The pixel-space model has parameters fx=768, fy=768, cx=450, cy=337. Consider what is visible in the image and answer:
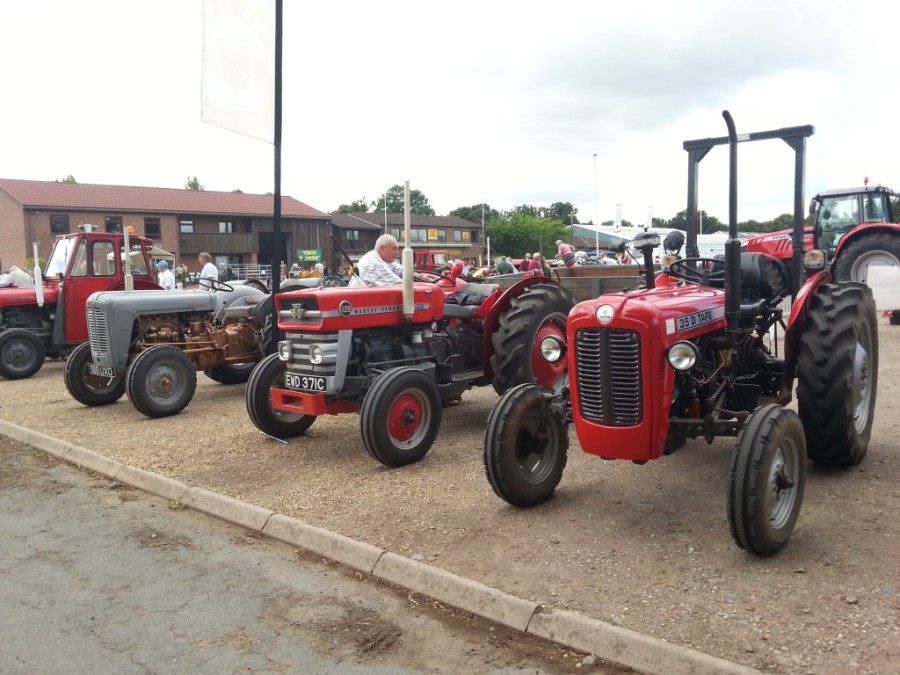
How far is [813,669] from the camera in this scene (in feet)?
9.52

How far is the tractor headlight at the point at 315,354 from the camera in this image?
6410mm

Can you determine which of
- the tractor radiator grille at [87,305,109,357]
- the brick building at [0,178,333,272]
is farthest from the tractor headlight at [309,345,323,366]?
the brick building at [0,178,333,272]

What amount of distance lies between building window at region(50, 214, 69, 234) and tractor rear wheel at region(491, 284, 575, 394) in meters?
44.3

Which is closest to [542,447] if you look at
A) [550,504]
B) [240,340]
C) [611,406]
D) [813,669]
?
[550,504]

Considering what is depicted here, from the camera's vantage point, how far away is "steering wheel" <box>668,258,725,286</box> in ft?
19.1

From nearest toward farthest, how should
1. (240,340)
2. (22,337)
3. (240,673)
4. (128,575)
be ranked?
(240,673) → (128,575) → (240,340) → (22,337)

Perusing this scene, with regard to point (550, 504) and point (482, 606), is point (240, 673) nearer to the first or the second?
point (482, 606)

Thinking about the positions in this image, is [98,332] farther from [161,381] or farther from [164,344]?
[161,381]

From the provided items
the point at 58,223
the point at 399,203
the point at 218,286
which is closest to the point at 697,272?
the point at 218,286

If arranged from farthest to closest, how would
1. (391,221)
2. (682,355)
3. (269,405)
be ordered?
(391,221)
(269,405)
(682,355)

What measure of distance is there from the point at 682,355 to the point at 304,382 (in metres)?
3.45

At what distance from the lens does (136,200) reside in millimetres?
48531

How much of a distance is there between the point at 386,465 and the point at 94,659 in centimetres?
296

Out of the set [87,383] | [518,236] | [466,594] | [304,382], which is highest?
[518,236]
